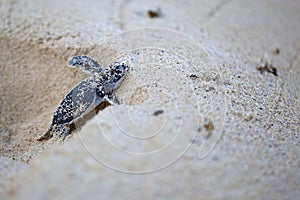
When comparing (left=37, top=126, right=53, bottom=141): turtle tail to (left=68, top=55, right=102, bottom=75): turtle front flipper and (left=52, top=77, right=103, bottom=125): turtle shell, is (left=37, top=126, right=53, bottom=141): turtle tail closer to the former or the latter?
(left=52, top=77, right=103, bottom=125): turtle shell

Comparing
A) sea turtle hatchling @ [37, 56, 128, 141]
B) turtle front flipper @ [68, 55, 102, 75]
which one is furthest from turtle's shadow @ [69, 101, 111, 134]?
turtle front flipper @ [68, 55, 102, 75]

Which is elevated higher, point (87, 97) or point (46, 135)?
point (87, 97)

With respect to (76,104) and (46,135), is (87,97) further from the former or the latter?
(46,135)

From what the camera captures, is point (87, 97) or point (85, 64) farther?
point (85, 64)

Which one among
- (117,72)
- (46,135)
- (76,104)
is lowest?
(46,135)

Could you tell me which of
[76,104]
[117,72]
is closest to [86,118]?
[76,104]

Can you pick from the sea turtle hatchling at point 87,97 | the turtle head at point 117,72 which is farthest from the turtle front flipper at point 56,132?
the turtle head at point 117,72
